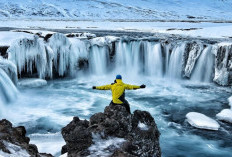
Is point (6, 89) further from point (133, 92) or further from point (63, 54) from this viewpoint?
point (133, 92)

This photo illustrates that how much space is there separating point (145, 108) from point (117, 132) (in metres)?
6.81

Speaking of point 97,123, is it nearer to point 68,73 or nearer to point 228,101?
point 228,101

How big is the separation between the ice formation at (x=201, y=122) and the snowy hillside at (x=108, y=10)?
68688 mm

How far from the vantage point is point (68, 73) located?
1600cm

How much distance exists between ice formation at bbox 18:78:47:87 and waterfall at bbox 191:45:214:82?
816cm

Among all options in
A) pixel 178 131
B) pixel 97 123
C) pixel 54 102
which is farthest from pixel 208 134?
pixel 54 102

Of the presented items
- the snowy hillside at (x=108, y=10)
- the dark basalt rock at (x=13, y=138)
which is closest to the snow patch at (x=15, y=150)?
the dark basalt rock at (x=13, y=138)

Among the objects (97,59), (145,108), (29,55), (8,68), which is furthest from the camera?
(97,59)

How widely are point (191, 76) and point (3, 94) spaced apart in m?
9.83

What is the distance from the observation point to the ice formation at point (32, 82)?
13098 mm

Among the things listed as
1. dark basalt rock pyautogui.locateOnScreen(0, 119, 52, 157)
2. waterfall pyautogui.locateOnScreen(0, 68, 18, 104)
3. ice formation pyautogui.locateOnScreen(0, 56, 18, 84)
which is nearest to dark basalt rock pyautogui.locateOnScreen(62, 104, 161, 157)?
dark basalt rock pyautogui.locateOnScreen(0, 119, 52, 157)

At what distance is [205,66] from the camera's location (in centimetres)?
1503

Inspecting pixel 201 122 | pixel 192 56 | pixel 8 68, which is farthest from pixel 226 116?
pixel 8 68

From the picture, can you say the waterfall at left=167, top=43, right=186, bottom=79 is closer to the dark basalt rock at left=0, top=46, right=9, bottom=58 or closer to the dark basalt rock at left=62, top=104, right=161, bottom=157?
the dark basalt rock at left=0, top=46, right=9, bottom=58
